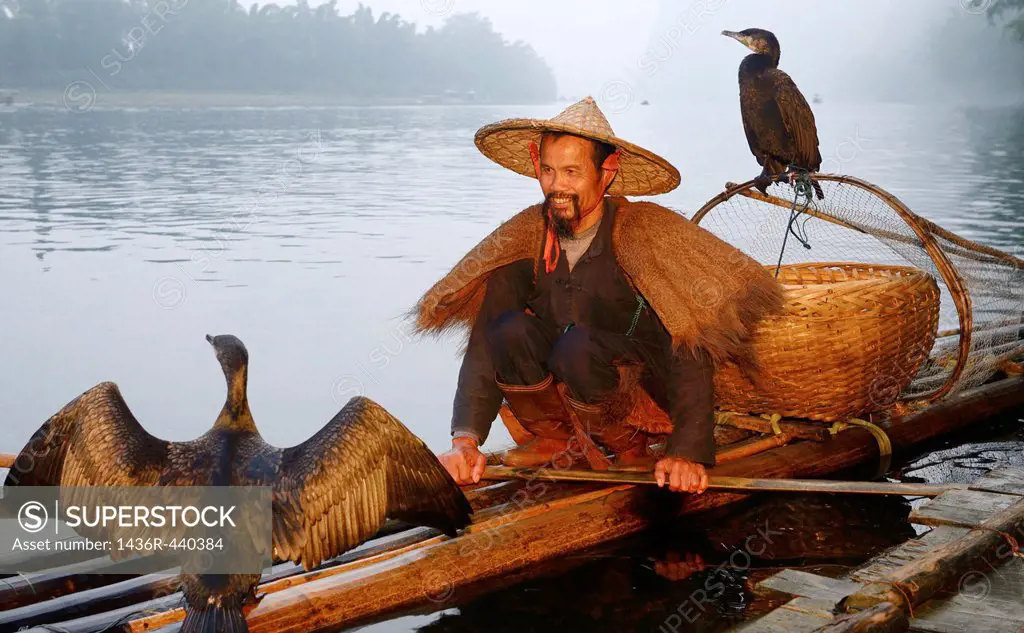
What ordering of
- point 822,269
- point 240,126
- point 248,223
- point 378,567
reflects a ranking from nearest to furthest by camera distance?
point 378,567 → point 822,269 → point 248,223 → point 240,126

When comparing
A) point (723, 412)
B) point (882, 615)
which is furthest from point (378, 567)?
point (723, 412)

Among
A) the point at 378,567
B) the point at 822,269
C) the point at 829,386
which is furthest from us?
the point at 822,269

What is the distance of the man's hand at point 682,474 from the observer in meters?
3.42

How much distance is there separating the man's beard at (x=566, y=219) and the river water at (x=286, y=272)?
3.46 feet

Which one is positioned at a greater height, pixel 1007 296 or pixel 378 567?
pixel 1007 296

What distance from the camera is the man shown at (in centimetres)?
345

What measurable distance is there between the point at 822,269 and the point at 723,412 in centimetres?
128

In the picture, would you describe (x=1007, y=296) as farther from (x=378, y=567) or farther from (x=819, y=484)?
(x=378, y=567)

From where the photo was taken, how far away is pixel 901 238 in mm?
4535

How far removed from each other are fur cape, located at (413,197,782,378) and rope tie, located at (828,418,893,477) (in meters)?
0.69

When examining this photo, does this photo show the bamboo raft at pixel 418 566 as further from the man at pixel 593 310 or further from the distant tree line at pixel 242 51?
the distant tree line at pixel 242 51

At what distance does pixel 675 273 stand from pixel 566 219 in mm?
401

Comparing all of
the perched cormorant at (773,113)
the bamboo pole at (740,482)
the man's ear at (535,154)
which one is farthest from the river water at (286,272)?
the perched cormorant at (773,113)

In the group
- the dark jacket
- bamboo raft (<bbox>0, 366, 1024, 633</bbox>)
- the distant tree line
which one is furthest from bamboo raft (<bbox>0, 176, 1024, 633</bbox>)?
the distant tree line
